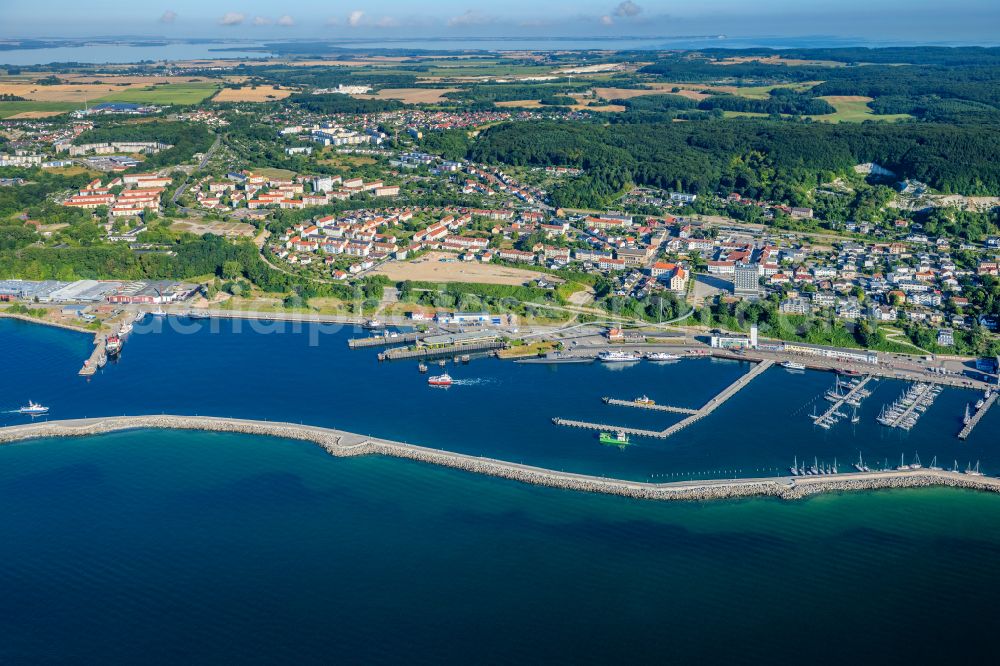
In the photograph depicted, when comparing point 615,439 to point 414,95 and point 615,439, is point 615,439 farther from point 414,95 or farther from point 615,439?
point 414,95

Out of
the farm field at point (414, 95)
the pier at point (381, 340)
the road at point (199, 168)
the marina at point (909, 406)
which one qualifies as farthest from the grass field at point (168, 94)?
the marina at point (909, 406)

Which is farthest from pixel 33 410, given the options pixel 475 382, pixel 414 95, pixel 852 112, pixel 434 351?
pixel 414 95

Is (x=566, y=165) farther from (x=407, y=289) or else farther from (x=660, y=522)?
(x=660, y=522)

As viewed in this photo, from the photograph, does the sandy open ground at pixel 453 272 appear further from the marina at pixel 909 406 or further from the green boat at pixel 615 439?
the marina at pixel 909 406

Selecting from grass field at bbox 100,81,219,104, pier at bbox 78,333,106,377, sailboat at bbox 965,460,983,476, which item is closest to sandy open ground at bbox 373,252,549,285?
pier at bbox 78,333,106,377

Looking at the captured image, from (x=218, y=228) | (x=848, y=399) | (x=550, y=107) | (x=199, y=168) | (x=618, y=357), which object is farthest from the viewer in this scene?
(x=550, y=107)

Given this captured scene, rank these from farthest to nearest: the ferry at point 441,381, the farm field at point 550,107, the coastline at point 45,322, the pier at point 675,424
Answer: the farm field at point 550,107
the coastline at point 45,322
the ferry at point 441,381
the pier at point 675,424
